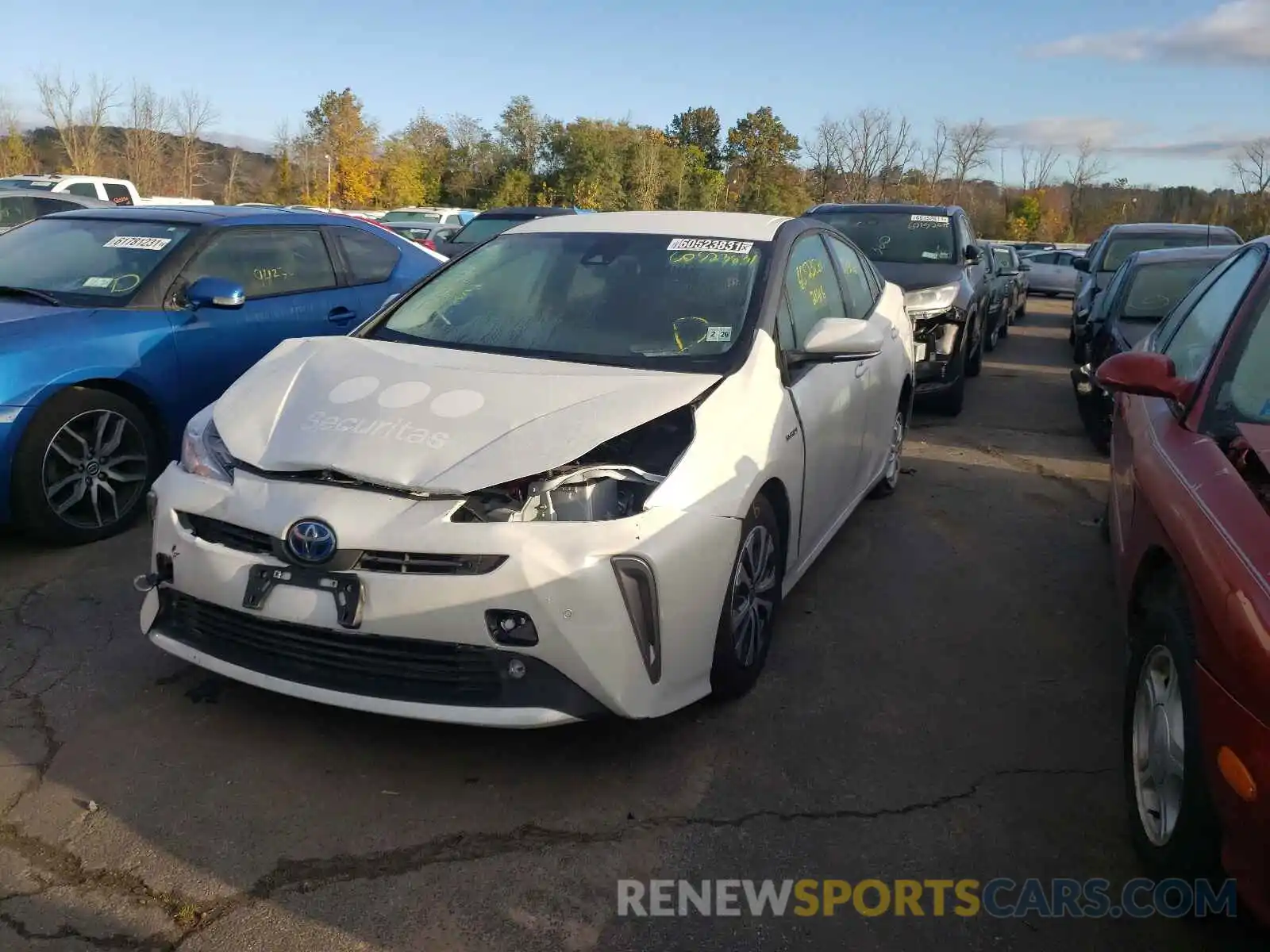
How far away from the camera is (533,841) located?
8.86 feet

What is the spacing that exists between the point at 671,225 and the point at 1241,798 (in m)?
3.14

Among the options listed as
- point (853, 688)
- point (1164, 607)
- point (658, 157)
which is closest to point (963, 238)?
point (853, 688)

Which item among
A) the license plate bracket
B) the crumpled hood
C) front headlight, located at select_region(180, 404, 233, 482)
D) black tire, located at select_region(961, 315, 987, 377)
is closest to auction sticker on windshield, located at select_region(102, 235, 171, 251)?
the crumpled hood

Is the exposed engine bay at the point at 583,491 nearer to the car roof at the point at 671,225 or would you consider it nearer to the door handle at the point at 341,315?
the car roof at the point at 671,225

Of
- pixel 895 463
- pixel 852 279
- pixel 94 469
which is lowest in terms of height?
pixel 895 463

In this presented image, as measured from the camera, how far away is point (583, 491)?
2.91 m

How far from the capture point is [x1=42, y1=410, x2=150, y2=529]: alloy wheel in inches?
180

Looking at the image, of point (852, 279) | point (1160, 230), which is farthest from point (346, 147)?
point (852, 279)

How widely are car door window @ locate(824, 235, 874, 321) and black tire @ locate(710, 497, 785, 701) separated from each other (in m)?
1.69

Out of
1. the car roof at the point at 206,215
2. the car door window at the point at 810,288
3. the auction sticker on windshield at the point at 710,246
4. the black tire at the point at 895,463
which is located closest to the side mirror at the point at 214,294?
the car roof at the point at 206,215

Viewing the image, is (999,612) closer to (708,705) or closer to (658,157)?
(708,705)

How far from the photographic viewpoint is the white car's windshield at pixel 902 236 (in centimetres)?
931

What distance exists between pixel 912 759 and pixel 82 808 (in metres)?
2.43

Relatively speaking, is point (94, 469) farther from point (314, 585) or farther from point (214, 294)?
point (314, 585)
